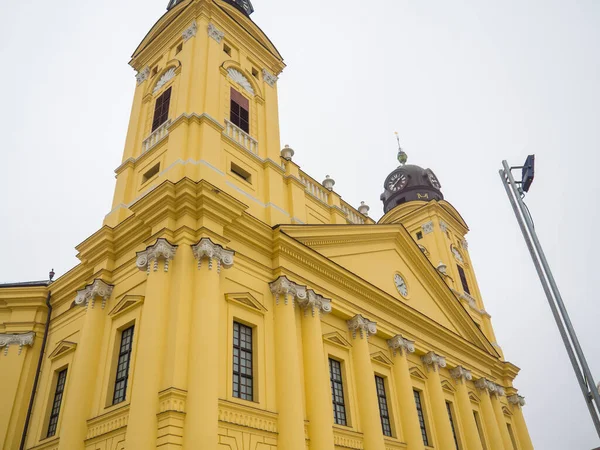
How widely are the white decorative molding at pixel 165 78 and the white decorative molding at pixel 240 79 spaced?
250 centimetres

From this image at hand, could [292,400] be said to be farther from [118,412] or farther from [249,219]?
[249,219]

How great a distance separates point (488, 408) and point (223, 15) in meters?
23.3

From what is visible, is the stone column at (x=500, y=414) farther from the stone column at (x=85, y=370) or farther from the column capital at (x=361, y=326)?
the stone column at (x=85, y=370)

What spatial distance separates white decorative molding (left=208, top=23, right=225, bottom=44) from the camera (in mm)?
21812

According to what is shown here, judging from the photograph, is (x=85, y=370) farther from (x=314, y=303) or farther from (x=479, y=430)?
(x=479, y=430)

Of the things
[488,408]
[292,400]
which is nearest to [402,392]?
[292,400]

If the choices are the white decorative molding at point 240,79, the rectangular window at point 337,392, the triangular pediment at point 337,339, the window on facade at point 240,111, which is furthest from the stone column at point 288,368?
the white decorative molding at point 240,79

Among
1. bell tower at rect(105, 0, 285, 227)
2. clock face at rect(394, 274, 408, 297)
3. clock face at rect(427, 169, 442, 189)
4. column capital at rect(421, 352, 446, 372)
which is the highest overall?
clock face at rect(427, 169, 442, 189)

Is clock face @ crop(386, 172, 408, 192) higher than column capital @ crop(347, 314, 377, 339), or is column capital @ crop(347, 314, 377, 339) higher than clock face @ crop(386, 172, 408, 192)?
clock face @ crop(386, 172, 408, 192)

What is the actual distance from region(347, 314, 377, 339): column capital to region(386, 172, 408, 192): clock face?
22294mm

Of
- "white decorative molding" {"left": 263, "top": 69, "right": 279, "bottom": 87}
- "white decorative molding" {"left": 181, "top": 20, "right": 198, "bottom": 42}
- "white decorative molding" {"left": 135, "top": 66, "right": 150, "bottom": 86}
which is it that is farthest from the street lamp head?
"white decorative molding" {"left": 135, "top": 66, "right": 150, "bottom": 86}

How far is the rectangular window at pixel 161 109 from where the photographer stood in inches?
815

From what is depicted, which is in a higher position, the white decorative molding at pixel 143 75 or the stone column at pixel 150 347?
the white decorative molding at pixel 143 75

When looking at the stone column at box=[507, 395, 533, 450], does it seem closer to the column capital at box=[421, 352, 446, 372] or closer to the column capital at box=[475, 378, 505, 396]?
the column capital at box=[475, 378, 505, 396]
